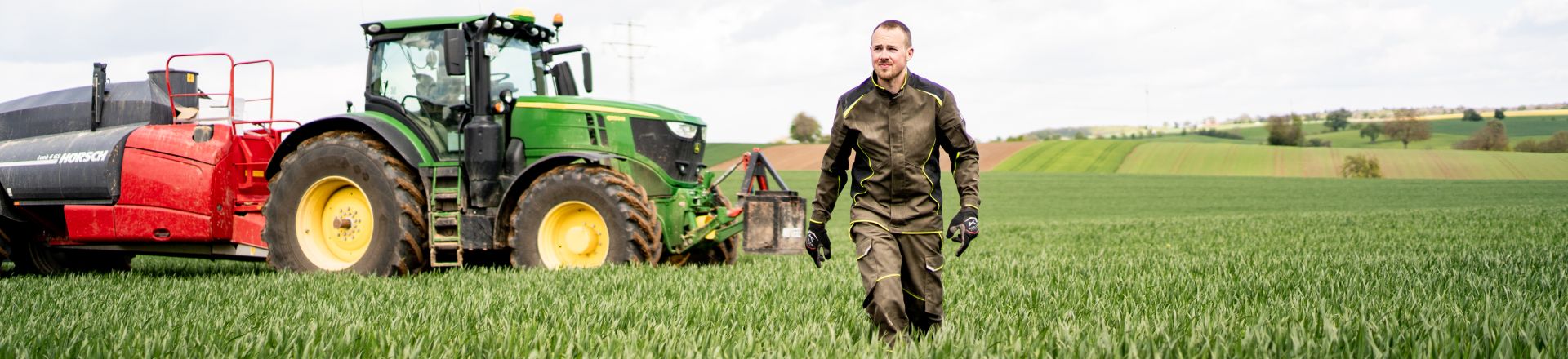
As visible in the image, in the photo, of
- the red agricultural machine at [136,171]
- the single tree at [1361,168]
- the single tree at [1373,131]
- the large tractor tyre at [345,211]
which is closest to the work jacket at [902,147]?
the large tractor tyre at [345,211]

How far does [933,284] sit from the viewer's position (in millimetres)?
4320

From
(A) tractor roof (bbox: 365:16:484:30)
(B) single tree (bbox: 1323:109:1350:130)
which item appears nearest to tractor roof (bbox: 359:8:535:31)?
(A) tractor roof (bbox: 365:16:484:30)

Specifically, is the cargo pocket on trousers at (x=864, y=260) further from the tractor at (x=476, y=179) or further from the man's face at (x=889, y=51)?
the tractor at (x=476, y=179)

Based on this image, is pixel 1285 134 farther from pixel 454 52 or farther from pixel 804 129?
pixel 454 52

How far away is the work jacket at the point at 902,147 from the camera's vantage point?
4.07 metres

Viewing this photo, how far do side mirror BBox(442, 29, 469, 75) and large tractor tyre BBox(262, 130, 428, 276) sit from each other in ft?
3.75

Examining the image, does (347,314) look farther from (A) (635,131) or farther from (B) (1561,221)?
(B) (1561,221)

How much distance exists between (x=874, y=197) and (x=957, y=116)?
16.6 inches

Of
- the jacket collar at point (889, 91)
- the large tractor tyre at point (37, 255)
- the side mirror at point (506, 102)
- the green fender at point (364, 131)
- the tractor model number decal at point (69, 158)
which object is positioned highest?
the side mirror at point (506, 102)

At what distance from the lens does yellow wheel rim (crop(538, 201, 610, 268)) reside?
345 inches

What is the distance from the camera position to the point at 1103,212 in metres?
34.0

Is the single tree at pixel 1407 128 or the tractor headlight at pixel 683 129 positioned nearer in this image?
the tractor headlight at pixel 683 129

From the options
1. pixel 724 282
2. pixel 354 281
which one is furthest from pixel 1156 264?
pixel 354 281

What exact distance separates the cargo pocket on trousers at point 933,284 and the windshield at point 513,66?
5594mm
